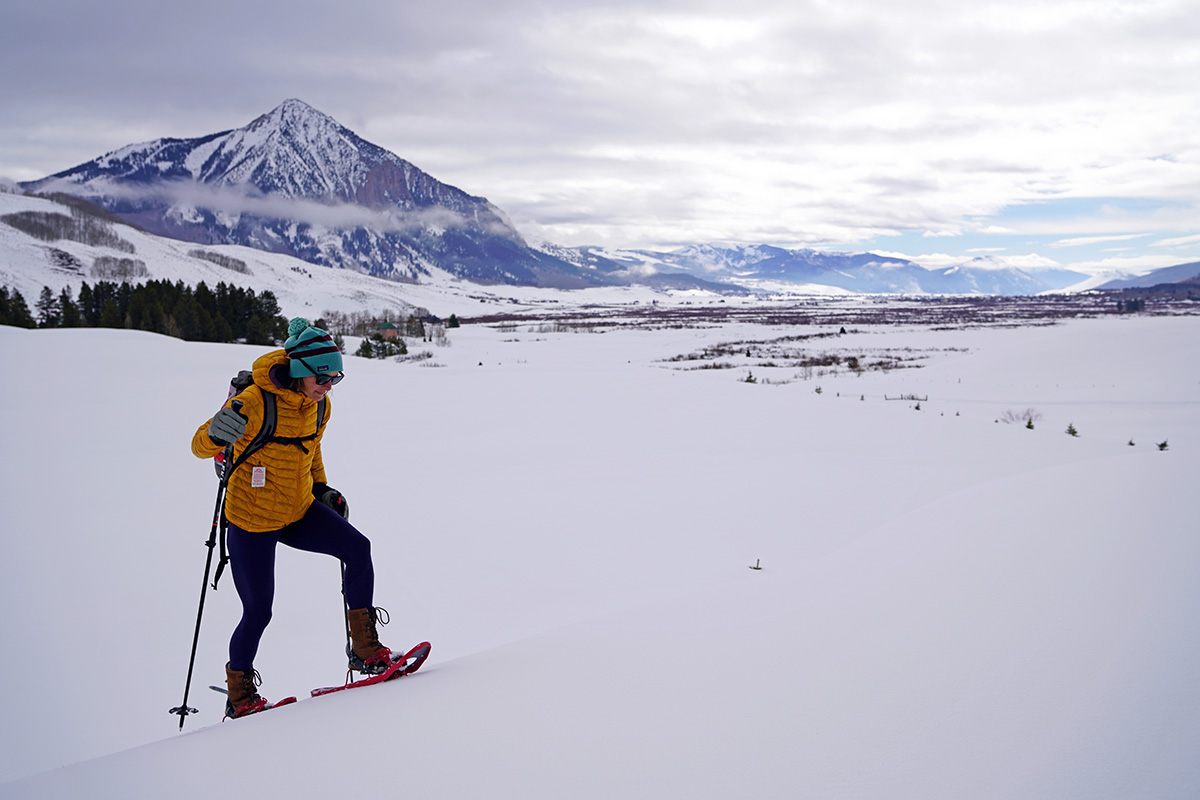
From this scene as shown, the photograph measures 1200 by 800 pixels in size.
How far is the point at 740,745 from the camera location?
8.92 feet

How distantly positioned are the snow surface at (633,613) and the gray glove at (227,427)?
1.58 metres

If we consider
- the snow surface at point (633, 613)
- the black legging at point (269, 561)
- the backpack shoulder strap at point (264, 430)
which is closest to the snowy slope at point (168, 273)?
the snow surface at point (633, 613)

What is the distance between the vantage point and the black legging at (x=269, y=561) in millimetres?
3961

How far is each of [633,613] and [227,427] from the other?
10.5 ft

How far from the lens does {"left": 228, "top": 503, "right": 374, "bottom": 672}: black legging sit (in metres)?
3.96

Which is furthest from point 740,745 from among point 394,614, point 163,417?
point 163,417

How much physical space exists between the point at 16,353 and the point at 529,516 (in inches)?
725

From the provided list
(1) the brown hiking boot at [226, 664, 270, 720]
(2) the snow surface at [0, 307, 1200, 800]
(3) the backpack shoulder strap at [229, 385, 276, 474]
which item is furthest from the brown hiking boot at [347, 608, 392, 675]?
(3) the backpack shoulder strap at [229, 385, 276, 474]

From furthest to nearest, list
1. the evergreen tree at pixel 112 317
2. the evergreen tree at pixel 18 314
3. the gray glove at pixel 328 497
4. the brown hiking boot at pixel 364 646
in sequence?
the evergreen tree at pixel 112 317 < the evergreen tree at pixel 18 314 < the gray glove at pixel 328 497 < the brown hiking boot at pixel 364 646

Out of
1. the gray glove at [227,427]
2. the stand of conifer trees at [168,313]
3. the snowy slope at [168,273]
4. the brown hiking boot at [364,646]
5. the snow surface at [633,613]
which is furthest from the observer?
the snowy slope at [168,273]

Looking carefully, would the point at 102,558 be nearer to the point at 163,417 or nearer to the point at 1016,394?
the point at 163,417

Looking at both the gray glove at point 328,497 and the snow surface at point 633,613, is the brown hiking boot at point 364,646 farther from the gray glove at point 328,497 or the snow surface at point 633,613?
the gray glove at point 328,497

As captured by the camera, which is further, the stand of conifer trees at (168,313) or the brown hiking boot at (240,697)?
the stand of conifer trees at (168,313)

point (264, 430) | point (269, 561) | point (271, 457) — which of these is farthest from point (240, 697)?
point (264, 430)
